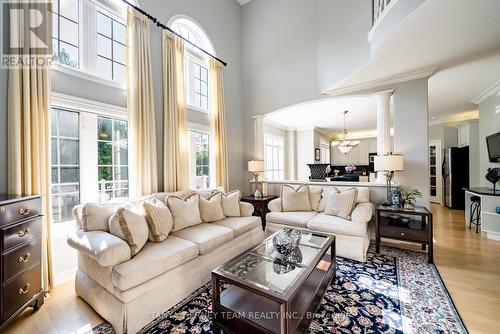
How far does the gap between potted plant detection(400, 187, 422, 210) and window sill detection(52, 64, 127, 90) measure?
432cm

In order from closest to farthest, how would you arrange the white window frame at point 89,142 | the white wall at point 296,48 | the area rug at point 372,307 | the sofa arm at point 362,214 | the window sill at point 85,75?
the area rug at point 372,307 < the window sill at point 85,75 < the white window frame at point 89,142 < the sofa arm at point 362,214 < the white wall at point 296,48

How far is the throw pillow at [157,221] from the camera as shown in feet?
7.11

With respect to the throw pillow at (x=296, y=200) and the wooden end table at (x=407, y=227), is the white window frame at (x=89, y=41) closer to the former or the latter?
the throw pillow at (x=296, y=200)

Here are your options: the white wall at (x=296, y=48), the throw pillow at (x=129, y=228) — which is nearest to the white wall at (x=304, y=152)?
the white wall at (x=296, y=48)

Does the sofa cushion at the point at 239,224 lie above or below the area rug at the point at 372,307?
above

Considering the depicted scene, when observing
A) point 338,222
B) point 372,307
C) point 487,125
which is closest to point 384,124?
point 338,222

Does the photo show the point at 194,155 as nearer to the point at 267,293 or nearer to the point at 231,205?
the point at 231,205

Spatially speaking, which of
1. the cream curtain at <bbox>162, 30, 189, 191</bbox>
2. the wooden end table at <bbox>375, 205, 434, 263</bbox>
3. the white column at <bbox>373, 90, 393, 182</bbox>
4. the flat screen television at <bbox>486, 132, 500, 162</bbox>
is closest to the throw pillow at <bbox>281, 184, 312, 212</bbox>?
the wooden end table at <bbox>375, 205, 434, 263</bbox>

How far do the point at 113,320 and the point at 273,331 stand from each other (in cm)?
127

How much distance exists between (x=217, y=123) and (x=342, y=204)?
273 centimetres

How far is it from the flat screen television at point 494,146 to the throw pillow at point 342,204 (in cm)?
313

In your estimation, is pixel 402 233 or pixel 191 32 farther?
pixel 191 32

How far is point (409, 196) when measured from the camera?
317cm

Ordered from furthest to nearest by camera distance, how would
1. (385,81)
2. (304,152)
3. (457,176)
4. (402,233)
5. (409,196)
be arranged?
1. (304,152)
2. (457,176)
3. (385,81)
4. (409,196)
5. (402,233)
